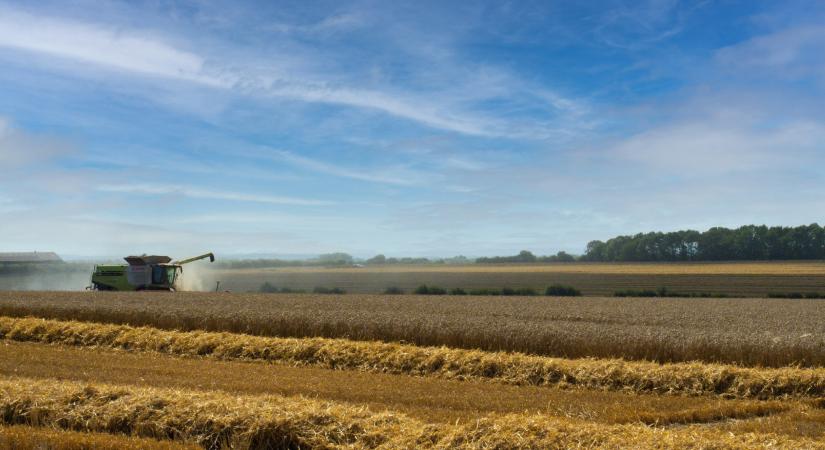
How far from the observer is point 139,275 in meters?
32.4

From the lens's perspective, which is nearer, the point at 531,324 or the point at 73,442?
the point at 73,442

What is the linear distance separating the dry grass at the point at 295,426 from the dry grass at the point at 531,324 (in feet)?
24.9

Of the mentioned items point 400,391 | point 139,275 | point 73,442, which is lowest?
point 400,391

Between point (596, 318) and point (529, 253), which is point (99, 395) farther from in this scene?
point (529, 253)

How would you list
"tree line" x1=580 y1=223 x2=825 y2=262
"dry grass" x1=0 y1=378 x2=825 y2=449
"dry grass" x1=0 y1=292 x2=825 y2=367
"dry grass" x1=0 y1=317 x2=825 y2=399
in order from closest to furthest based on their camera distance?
1. "dry grass" x1=0 y1=378 x2=825 y2=449
2. "dry grass" x1=0 y1=317 x2=825 y2=399
3. "dry grass" x1=0 y1=292 x2=825 y2=367
4. "tree line" x1=580 y1=223 x2=825 y2=262

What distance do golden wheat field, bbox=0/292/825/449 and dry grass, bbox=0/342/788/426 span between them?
0.19ft

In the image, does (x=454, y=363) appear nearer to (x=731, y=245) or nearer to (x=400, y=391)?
(x=400, y=391)

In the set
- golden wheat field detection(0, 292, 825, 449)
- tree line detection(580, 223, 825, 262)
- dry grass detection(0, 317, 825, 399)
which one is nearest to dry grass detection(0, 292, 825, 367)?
golden wheat field detection(0, 292, 825, 449)

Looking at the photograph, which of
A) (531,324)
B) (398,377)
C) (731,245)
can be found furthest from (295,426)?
(731,245)

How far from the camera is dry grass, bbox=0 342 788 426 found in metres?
10.3

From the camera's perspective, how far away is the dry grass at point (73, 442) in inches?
289

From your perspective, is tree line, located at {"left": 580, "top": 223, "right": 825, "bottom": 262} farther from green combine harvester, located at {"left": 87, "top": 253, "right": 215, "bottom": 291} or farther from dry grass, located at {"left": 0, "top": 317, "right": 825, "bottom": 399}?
dry grass, located at {"left": 0, "top": 317, "right": 825, "bottom": 399}

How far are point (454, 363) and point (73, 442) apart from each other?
8.70 meters

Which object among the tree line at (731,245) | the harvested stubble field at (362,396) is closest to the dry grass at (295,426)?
the harvested stubble field at (362,396)
